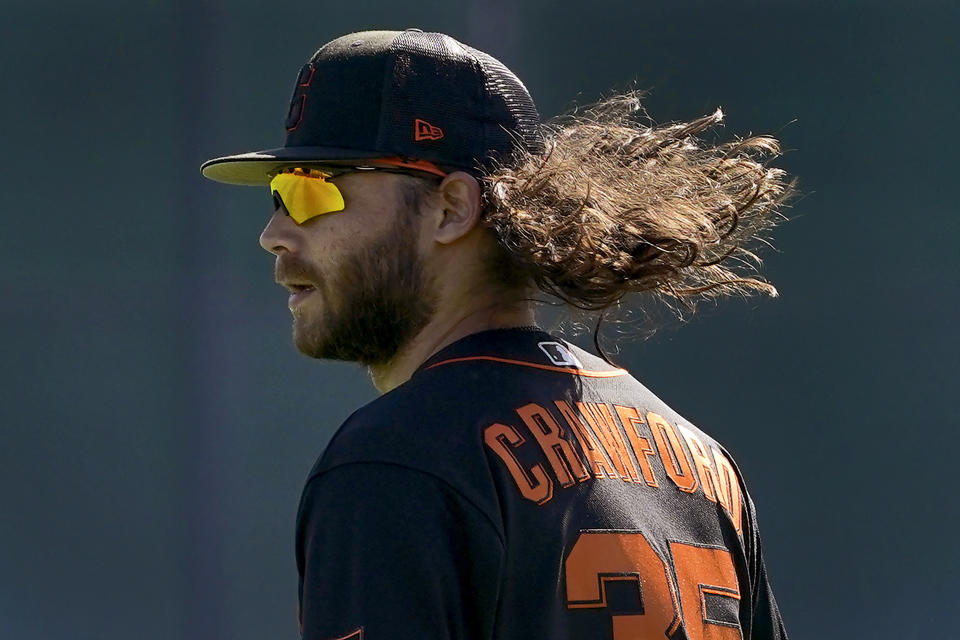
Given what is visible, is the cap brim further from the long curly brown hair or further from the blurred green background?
the blurred green background

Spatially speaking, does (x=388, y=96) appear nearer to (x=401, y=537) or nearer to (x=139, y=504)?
(x=401, y=537)

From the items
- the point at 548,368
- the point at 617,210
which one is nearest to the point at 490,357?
the point at 548,368

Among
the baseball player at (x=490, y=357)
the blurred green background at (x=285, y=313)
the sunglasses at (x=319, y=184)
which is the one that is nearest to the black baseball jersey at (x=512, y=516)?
the baseball player at (x=490, y=357)

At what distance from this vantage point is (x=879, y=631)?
3869 mm

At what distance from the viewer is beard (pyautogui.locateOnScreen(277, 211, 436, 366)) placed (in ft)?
5.44

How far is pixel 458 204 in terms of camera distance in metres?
1.70

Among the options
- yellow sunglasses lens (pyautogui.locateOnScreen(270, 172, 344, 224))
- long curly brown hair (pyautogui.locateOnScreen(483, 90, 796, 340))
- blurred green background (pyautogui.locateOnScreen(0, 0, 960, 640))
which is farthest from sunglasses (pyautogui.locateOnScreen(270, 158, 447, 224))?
blurred green background (pyautogui.locateOnScreen(0, 0, 960, 640))

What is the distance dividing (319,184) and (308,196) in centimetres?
2

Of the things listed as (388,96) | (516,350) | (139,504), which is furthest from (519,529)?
(139,504)

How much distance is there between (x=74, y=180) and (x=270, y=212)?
0.61m

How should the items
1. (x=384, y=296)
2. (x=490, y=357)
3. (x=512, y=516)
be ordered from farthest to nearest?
(x=384, y=296)
(x=490, y=357)
(x=512, y=516)

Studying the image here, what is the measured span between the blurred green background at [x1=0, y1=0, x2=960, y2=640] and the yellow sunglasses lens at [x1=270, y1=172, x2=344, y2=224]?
2.18 meters

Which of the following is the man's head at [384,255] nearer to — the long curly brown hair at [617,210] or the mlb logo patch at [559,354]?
the long curly brown hair at [617,210]

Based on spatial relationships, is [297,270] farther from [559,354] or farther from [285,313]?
[285,313]
